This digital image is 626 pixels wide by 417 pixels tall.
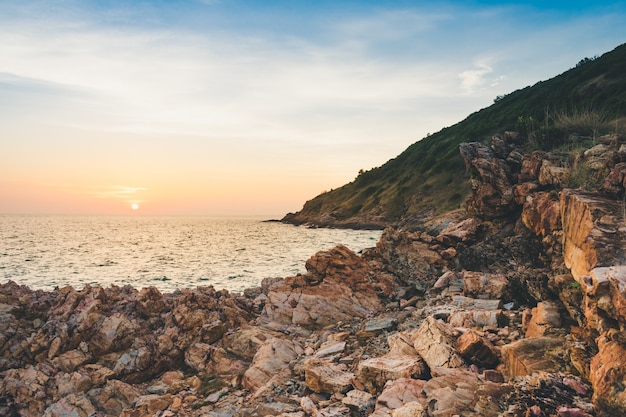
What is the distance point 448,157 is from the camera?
300 feet

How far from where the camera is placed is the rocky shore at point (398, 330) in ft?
19.4

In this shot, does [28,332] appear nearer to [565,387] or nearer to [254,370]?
[254,370]

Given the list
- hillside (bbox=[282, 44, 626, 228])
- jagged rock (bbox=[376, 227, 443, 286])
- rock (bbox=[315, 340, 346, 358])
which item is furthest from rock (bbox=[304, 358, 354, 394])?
hillside (bbox=[282, 44, 626, 228])

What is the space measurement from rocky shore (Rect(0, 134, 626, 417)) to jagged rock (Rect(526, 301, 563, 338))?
4cm

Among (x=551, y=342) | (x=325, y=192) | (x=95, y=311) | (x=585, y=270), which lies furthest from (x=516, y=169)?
(x=325, y=192)

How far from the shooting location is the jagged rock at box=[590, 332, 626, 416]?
15.1ft

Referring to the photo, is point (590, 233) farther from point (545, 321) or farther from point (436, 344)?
point (436, 344)

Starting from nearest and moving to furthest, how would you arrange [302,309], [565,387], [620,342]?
[620,342] < [565,387] < [302,309]

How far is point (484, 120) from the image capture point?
318ft

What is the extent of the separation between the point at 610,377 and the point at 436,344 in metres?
3.46

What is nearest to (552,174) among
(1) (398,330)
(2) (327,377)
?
(1) (398,330)

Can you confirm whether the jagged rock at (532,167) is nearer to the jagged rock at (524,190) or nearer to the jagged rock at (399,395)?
the jagged rock at (524,190)

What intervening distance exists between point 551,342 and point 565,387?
1.54 m

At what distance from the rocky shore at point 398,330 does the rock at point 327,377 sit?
0.04 m
